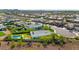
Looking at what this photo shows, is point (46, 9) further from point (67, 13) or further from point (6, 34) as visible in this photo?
point (6, 34)
